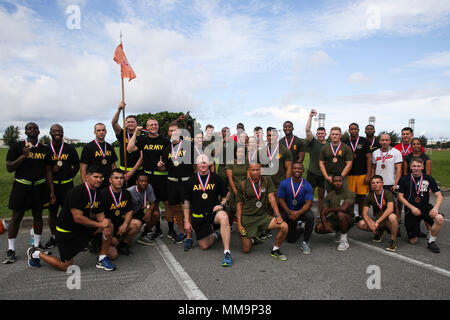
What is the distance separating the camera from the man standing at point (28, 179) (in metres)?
4.79

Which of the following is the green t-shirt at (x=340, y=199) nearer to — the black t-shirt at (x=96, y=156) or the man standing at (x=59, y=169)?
the black t-shirt at (x=96, y=156)

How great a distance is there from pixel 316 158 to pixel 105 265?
17.3ft

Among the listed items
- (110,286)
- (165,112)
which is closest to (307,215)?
(110,286)

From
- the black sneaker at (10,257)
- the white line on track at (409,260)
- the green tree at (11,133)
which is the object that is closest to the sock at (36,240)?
the black sneaker at (10,257)

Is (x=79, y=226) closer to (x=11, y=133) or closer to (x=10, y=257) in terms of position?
(x=10, y=257)

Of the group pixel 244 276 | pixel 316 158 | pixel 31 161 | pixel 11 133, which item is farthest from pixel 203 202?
pixel 11 133

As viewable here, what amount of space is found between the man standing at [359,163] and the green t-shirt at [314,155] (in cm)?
70

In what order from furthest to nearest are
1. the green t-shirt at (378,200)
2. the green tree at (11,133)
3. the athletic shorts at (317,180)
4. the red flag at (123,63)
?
the green tree at (11,133) < the athletic shorts at (317,180) < the red flag at (123,63) < the green t-shirt at (378,200)

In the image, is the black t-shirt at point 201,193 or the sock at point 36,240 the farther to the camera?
the black t-shirt at point 201,193

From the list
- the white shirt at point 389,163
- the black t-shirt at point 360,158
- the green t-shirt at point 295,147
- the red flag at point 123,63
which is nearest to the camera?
the red flag at point 123,63

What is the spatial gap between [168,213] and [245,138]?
232 cm

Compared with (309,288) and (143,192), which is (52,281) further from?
(309,288)

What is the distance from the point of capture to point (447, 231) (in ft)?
21.0
